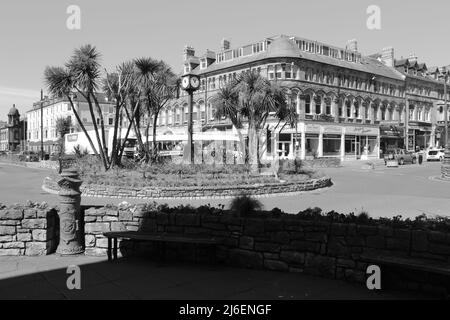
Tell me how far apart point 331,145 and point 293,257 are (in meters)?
44.9

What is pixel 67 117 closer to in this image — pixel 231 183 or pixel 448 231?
pixel 231 183

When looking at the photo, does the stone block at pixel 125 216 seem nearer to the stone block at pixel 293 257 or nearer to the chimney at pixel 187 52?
the stone block at pixel 293 257

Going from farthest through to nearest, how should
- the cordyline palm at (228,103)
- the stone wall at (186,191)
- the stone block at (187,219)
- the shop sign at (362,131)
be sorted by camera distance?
the shop sign at (362,131), the cordyline palm at (228,103), the stone wall at (186,191), the stone block at (187,219)

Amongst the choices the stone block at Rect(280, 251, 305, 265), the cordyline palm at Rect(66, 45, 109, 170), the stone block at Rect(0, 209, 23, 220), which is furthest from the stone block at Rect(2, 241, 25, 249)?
the cordyline palm at Rect(66, 45, 109, 170)

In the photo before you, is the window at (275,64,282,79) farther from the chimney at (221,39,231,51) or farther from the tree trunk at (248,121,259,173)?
the tree trunk at (248,121,259,173)

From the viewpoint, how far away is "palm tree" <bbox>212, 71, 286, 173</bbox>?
23.3 metres

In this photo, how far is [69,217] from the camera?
7129 mm

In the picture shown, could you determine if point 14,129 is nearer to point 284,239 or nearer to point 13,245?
point 13,245

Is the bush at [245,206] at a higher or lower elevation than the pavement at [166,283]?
higher

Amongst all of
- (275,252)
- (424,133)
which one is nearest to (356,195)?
(275,252)


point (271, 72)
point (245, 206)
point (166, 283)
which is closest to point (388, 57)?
point (271, 72)

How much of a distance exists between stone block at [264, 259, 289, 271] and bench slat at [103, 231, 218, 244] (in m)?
0.81

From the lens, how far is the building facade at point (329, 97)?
4581cm

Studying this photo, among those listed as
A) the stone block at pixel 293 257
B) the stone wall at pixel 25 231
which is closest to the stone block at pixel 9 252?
the stone wall at pixel 25 231
